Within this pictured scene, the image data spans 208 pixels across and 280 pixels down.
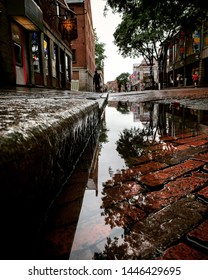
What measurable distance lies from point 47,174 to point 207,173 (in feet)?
3.26

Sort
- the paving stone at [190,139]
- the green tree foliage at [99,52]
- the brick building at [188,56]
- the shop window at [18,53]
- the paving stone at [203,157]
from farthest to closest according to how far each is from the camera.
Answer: the green tree foliage at [99,52] → the brick building at [188,56] → the shop window at [18,53] → the paving stone at [190,139] → the paving stone at [203,157]

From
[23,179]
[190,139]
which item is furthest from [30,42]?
[23,179]

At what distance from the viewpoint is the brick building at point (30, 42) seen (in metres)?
8.73

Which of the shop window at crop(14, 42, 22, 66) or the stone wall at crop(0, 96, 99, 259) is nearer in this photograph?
the stone wall at crop(0, 96, 99, 259)

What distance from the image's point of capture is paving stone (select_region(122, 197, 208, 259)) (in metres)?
0.74

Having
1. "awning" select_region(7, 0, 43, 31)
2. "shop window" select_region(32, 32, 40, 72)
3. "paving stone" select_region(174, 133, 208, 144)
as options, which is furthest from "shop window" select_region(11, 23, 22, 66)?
"paving stone" select_region(174, 133, 208, 144)

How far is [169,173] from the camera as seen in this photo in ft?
4.53

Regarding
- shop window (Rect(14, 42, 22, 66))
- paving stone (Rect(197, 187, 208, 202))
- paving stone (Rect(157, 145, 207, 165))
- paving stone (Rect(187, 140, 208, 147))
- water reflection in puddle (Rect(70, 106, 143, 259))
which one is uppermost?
shop window (Rect(14, 42, 22, 66))

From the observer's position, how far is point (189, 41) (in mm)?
26297

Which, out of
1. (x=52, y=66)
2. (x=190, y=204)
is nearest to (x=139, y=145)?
(x=190, y=204)

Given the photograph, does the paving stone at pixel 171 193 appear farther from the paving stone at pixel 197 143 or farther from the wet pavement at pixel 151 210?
the paving stone at pixel 197 143

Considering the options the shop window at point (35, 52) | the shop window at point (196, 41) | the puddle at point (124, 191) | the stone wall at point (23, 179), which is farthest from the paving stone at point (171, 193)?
the shop window at point (196, 41)

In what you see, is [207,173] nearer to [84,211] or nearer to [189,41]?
[84,211]

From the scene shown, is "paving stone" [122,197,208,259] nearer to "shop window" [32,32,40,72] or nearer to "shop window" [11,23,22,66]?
"shop window" [11,23,22,66]
